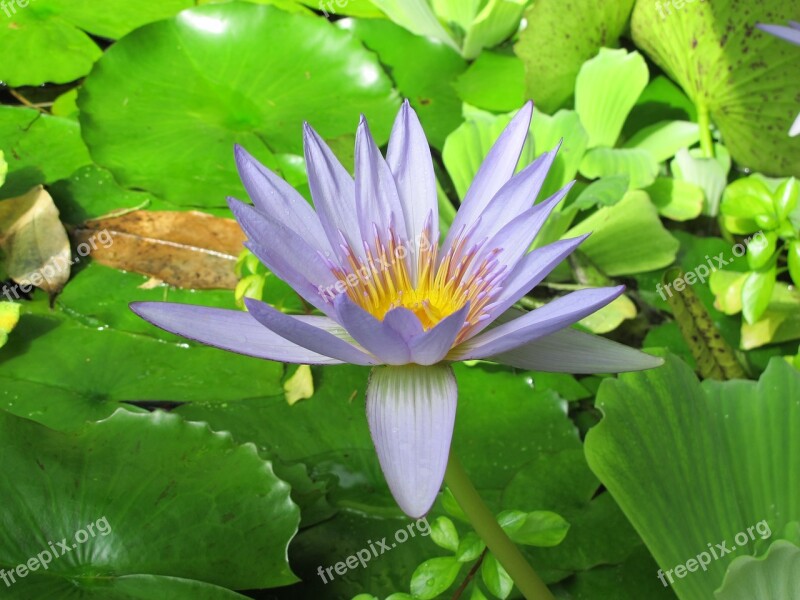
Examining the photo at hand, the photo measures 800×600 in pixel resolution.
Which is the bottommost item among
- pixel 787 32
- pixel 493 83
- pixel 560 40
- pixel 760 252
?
pixel 760 252

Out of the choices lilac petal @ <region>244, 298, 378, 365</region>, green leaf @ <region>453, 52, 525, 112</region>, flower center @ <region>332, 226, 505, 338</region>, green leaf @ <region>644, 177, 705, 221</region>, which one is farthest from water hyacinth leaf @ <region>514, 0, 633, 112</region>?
lilac petal @ <region>244, 298, 378, 365</region>

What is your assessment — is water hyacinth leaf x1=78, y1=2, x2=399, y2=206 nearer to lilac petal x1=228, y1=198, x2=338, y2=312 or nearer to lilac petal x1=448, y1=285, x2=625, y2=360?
lilac petal x1=228, y1=198, x2=338, y2=312

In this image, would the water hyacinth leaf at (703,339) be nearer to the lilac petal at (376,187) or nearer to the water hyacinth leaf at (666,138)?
the water hyacinth leaf at (666,138)

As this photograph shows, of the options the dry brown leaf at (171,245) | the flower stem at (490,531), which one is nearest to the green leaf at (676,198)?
the dry brown leaf at (171,245)

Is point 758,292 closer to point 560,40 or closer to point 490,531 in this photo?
point 560,40

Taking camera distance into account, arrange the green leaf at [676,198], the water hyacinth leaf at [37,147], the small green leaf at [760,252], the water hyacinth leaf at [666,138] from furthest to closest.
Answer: the water hyacinth leaf at [666,138] < the green leaf at [676,198] < the water hyacinth leaf at [37,147] < the small green leaf at [760,252]

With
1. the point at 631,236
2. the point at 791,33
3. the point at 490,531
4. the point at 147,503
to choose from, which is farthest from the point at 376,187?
the point at 791,33
